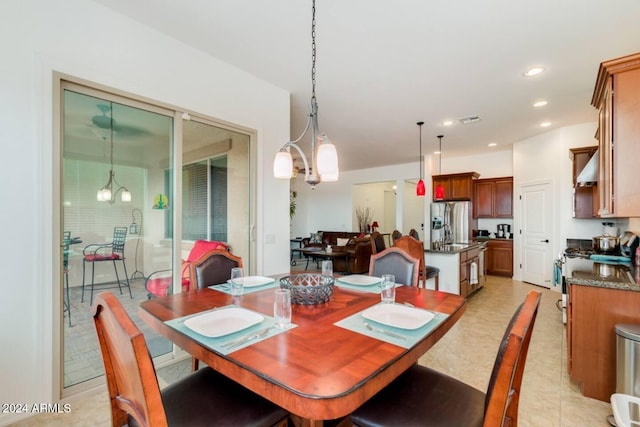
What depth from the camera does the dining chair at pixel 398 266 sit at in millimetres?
2229

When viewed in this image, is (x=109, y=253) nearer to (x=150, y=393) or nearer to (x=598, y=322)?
(x=150, y=393)

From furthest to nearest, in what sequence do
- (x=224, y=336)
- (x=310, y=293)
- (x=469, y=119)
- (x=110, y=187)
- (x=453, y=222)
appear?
(x=453, y=222) < (x=469, y=119) < (x=110, y=187) < (x=310, y=293) < (x=224, y=336)

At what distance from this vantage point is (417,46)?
2.62 m

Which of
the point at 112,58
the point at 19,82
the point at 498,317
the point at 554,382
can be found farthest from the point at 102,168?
the point at 498,317

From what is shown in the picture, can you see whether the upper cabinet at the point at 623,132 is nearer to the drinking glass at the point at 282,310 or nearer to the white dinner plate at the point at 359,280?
the white dinner plate at the point at 359,280

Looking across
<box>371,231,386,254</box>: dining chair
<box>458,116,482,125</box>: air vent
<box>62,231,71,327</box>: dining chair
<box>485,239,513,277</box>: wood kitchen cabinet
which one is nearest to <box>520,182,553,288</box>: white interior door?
<box>485,239,513,277</box>: wood kitchen cabinet

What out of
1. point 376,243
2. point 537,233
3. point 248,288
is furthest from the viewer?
point 537,233

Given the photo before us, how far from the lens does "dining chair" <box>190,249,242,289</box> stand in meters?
2.13

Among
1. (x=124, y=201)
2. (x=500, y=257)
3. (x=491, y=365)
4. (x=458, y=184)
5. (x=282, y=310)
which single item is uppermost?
(x=458, y=184)

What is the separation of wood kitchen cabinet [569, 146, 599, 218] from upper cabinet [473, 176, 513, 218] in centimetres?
163

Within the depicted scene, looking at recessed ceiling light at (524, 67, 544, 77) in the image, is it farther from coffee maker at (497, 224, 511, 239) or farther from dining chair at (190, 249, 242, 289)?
coffee maker at (497, 224, 511, 239)

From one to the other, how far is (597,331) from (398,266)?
150cm

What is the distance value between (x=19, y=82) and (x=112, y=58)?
1.96 ft

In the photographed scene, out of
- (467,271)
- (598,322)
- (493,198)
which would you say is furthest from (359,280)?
(493,198)
